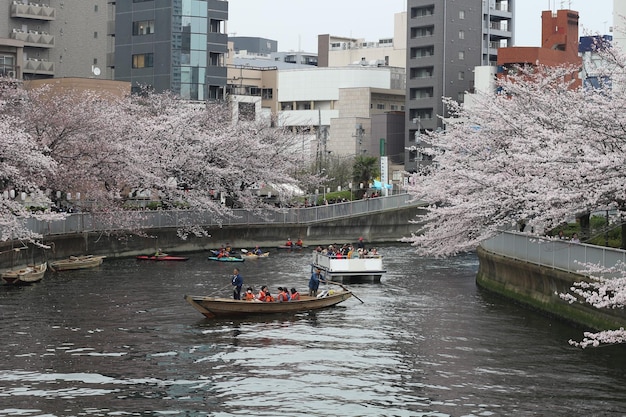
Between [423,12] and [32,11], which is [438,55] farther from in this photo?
[32,11]

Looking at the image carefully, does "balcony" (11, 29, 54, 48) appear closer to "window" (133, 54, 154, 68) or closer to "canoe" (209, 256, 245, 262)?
"window" (133, 54, 154, 68)

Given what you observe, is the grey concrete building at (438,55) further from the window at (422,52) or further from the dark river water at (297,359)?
the dark river water at (297,359)

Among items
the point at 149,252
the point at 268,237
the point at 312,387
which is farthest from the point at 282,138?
the point at 312,387

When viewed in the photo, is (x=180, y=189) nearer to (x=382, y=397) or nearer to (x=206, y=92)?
(x=206, y=92)

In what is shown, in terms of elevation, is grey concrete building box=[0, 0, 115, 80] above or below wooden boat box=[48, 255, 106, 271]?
above

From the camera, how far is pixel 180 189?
255ft

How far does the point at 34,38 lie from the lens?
108688 mm

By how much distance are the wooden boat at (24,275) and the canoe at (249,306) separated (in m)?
12.8

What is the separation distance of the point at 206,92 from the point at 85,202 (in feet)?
155

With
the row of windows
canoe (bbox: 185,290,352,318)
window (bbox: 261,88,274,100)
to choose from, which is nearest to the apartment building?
window (bbox: 261,88,274,100)

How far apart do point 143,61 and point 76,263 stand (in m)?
57.7

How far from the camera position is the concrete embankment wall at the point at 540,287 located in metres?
37.9

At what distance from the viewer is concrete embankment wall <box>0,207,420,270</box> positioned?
62812 mm

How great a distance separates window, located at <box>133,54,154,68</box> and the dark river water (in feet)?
213
